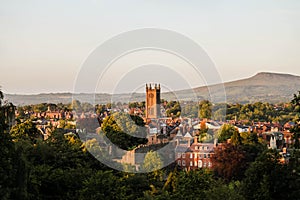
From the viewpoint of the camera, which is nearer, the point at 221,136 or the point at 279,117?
the point at 221,136

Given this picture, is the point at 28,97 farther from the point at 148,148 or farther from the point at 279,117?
the point at 148,148

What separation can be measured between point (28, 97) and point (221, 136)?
255 ft

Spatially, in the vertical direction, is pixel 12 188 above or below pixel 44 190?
above

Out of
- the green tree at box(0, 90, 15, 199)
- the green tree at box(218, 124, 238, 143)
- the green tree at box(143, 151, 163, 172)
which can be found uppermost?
the green tree at box(0, 90, 15, 199)

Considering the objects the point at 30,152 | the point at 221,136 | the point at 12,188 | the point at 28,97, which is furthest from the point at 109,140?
the point at 28,97

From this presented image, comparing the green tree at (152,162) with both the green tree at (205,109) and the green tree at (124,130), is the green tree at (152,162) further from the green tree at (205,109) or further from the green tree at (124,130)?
the green tree at (205,109)

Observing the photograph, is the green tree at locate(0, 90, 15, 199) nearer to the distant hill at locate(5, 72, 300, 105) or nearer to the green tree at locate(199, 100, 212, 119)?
the green tree at locate(199, 100, 212, 119)

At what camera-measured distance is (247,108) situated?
9425cm

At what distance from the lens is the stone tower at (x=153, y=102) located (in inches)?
2858

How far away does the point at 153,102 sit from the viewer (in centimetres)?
7562

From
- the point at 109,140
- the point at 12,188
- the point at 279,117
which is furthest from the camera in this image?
the point at 279,117

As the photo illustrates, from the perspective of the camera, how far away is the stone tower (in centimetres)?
7259

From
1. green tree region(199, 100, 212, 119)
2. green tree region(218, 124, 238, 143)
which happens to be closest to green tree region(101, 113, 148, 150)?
green tree region(199, 100, 212, 119)

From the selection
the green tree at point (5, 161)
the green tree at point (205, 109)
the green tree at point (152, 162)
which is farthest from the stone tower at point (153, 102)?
the green tree at point (5, 161)
